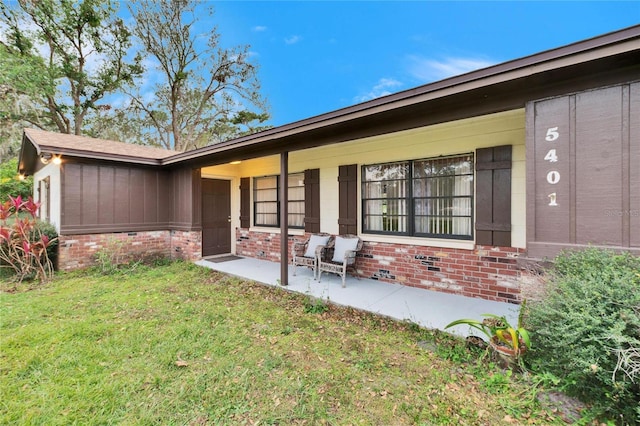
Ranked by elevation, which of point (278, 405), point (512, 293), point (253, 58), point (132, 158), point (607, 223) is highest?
point (253, 58)

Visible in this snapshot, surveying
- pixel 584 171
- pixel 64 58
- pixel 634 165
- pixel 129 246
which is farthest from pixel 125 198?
pixel 64 58

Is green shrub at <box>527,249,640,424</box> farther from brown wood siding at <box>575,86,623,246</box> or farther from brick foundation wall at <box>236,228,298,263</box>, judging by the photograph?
brick foundation wall at <box>236,228,298,263</box>

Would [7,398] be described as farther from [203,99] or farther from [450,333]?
[203,99]

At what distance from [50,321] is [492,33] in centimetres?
999

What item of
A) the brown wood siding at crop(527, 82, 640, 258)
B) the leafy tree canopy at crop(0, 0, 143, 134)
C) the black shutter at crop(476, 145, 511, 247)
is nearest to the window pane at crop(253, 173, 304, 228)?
the black shutter at crop(476, 145, 511, 247)

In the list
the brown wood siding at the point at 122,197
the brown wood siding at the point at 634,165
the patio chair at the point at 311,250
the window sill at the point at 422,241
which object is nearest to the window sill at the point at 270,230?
the patio chair at the point at 311,250

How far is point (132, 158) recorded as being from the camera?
6.48m

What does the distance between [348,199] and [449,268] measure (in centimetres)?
216

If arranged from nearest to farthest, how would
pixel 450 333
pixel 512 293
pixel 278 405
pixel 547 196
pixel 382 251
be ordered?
pixel 278 405 → pixel 547 196 → pixel 450 333 → pixel 512 293 → pixel 382 251

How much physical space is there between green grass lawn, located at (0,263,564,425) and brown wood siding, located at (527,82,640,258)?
51.1 inches

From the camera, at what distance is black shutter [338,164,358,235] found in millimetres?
5305

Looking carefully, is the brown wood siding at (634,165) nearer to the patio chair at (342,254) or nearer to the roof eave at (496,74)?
the roof eave at (496,74)

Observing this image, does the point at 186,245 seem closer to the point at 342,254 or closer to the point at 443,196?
the point at 342,254

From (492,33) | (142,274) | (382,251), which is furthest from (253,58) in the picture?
(382,251)
